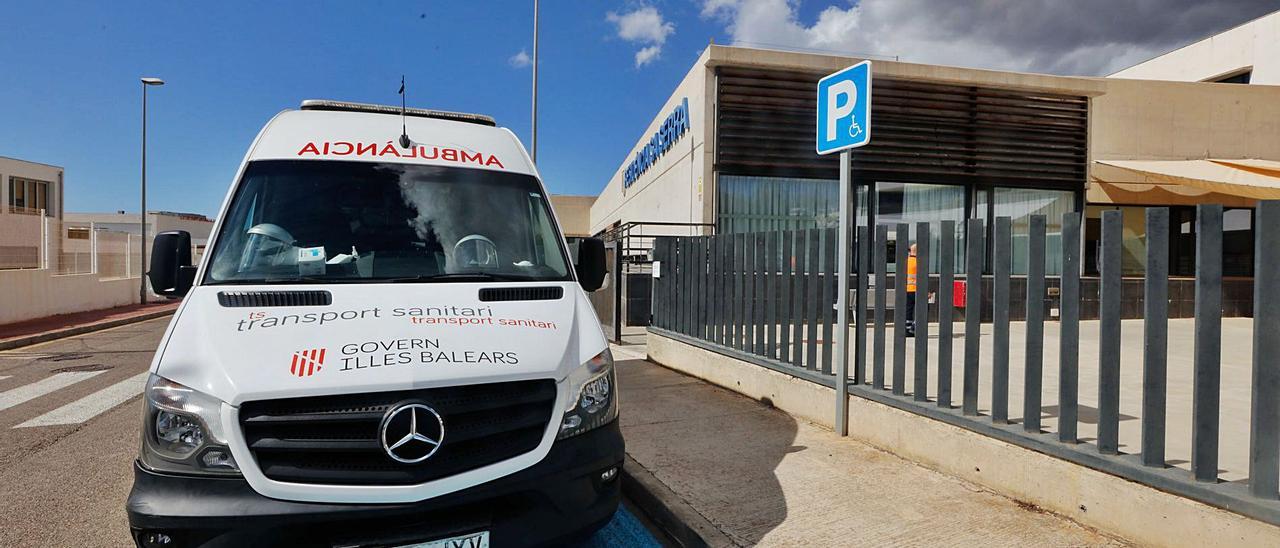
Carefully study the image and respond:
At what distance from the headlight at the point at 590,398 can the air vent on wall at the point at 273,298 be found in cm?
114

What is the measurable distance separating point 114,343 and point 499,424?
43.9 feet

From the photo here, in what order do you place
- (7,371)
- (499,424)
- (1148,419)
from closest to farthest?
(499,424), (1148,419), (7,371)

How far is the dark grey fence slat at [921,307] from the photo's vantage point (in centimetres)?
442

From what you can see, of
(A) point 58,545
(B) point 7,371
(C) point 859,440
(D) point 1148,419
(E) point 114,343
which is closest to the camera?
(D) point 1148,419

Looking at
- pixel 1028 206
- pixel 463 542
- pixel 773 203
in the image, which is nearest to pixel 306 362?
pixel 463 542

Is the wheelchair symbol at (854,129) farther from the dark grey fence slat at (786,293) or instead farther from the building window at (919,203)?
the building window at (919,203)

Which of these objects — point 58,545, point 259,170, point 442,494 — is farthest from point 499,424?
point 58,545

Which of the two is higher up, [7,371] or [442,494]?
[442,494]

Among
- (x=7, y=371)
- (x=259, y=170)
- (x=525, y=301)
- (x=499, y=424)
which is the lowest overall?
(x=7, y=371)

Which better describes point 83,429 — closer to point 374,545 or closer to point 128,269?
point 374,545

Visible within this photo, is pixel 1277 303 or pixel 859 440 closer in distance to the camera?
pixel 1277 303

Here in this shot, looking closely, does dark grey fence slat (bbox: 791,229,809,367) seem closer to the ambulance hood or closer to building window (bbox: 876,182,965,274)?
the ambulance hood

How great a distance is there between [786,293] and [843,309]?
968 millimetres

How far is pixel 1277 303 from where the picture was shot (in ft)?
8.59
